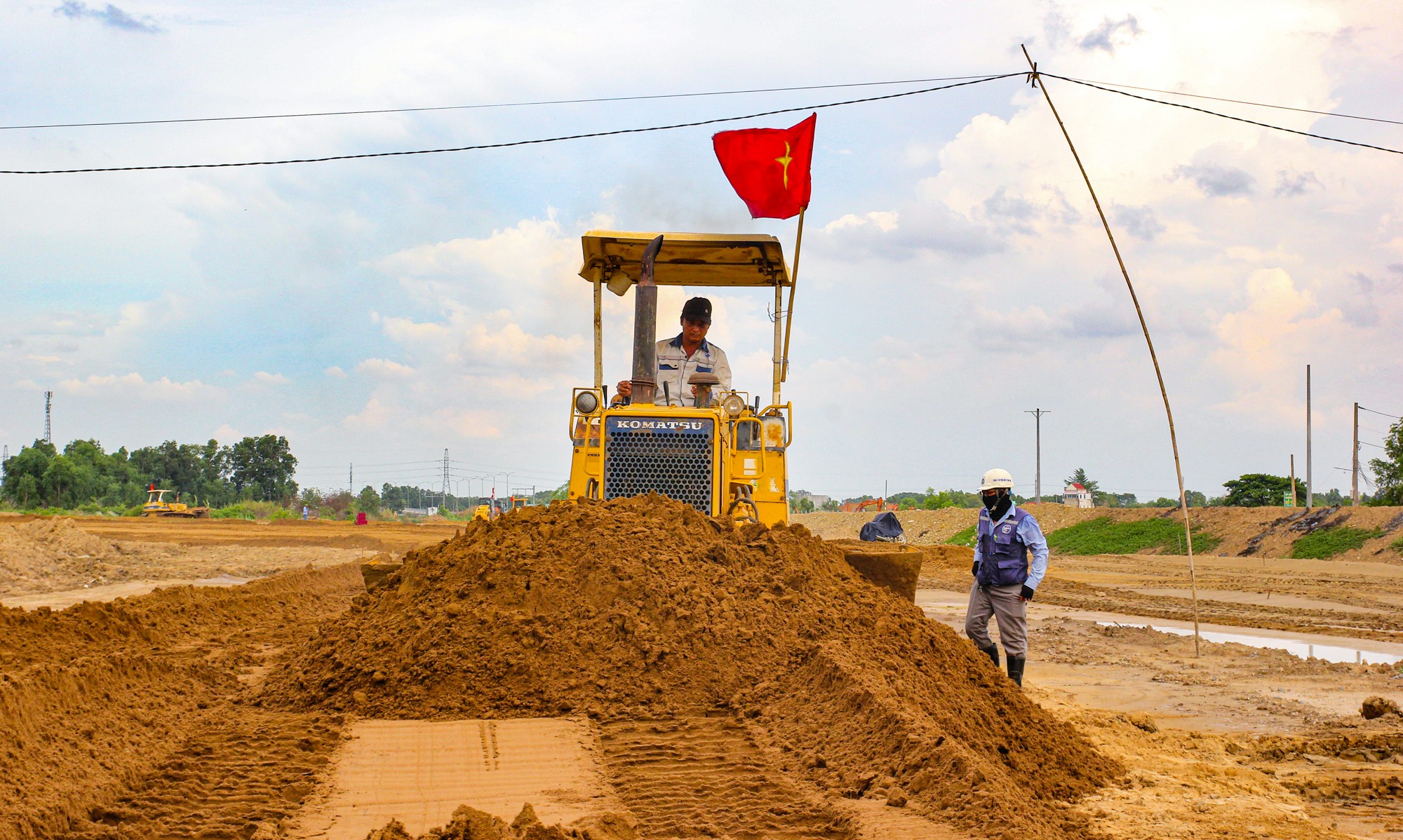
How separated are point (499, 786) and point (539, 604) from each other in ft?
6.54

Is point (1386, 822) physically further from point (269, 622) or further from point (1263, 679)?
point (269, 622)

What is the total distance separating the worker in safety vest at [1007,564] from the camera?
8.27 meters

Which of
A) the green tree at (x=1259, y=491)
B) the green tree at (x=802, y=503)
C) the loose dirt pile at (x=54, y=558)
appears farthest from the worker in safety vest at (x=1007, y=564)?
the green tree at (x=802, y=503)

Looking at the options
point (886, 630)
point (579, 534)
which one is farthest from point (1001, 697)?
point (579, 534)

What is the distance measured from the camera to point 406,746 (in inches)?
237

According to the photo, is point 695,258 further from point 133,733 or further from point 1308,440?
point 1308,440

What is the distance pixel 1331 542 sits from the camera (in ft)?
104

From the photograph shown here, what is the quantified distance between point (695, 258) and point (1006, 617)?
13.3 feet

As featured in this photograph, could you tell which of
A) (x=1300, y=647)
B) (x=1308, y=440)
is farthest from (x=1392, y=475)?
(x=1300, y=647)

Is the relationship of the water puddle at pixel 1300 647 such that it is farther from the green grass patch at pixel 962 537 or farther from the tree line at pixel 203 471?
the tree line at pixel 203 471

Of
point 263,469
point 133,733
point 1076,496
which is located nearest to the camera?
point 133,733

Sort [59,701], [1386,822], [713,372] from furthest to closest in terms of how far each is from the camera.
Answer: [713,372] → [59,701] → [1386,822]

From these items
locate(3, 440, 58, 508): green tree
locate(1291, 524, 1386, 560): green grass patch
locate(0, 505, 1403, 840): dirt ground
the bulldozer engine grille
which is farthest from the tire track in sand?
locate(3, 440, 58, 508): green tree

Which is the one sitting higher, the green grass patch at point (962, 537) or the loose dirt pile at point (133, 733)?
the loose dirt pile at point (133, 733)
